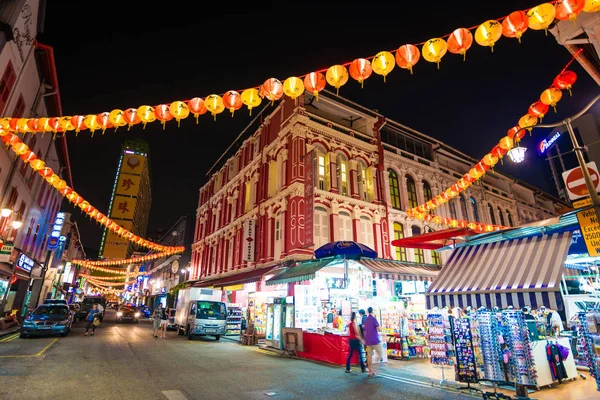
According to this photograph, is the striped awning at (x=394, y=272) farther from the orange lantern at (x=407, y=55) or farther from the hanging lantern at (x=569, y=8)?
the hanging lantern at (x=569, y=8)

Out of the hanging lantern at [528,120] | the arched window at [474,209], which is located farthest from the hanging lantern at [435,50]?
the arched window at [474,209]

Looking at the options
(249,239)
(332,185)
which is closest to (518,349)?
(332,185)

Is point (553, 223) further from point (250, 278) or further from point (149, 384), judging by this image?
point (250, 278)

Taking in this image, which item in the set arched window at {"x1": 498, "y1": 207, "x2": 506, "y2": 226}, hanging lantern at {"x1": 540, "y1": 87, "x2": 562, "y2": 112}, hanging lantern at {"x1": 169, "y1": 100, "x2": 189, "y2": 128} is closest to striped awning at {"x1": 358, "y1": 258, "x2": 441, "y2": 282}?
hanging lantern at {"x1": 540, "y1": 87, "x2": 562, "y2": 112}

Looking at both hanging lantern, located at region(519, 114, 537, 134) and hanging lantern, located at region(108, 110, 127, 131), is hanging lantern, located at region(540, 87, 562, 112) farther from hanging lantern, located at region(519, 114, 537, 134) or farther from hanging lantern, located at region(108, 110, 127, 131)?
hanging lantern, located at region(108, 110, 127, 131)

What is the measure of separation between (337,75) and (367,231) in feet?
46.3

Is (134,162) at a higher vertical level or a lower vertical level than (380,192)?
higher

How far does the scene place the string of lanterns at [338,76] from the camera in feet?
22.7

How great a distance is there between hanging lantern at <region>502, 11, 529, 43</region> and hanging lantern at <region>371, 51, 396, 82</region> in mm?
2504

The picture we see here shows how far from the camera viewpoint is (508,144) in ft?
39.2

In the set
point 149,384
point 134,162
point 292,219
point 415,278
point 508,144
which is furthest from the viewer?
point 134,162

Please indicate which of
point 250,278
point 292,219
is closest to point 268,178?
point 292,219

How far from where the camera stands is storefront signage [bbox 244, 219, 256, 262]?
22.4m

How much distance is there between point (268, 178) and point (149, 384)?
17.1 metres
